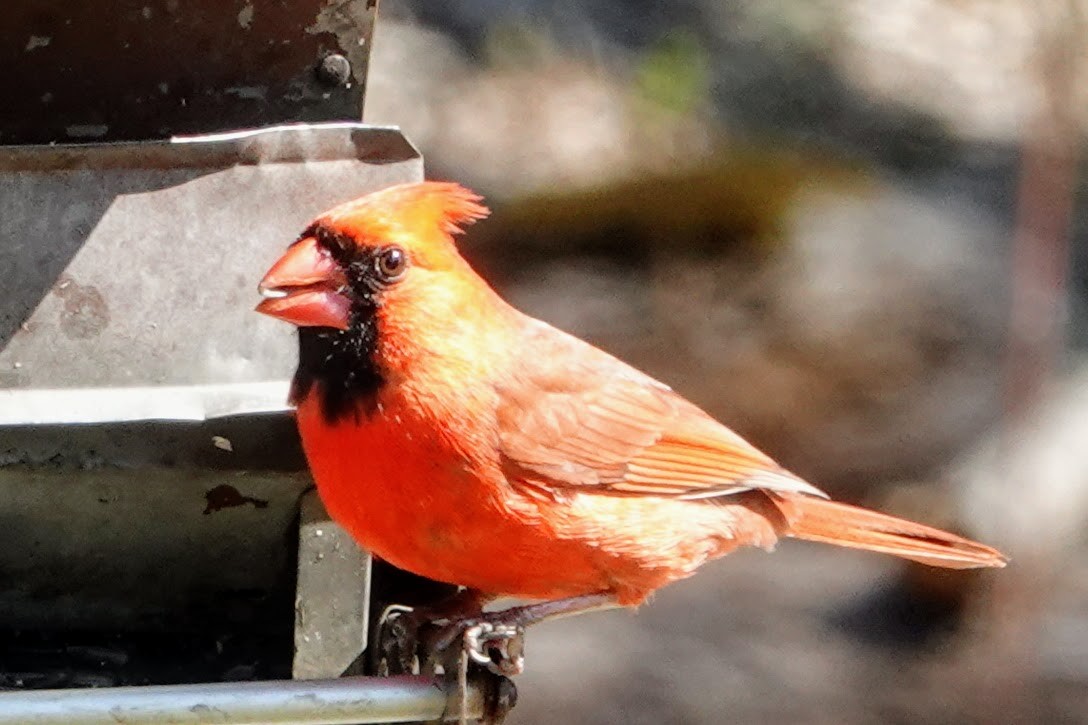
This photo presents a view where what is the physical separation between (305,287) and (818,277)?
3.84 metres

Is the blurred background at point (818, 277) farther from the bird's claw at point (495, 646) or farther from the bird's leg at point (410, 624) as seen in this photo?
the bird's claw at point (495, 646)

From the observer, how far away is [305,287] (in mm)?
2094

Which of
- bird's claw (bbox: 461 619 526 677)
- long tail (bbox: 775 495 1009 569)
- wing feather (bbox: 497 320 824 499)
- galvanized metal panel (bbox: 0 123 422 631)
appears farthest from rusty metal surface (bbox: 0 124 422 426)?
long tail (bbox: 775 495 1009 569)

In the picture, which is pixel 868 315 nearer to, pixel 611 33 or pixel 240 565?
pixel 611 33

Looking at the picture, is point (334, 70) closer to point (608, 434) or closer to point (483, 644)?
point (608, 434)

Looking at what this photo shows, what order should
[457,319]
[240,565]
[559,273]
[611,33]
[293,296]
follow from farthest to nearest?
[611,33] < [559,273] < [240,565] < [457,319] < [293,296]

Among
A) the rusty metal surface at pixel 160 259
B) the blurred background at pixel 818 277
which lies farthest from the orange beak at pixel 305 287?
the blurred background at pixel 818 277

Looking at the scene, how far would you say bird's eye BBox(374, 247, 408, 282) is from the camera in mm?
2152

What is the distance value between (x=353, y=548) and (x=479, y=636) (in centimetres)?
28

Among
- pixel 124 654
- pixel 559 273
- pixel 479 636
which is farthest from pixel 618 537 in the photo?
pixel 559 273

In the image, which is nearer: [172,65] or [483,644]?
[483,644]

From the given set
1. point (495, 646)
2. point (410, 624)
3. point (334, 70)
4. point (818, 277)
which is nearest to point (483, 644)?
point (495, 646)

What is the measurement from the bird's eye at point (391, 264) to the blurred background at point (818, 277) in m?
2.35

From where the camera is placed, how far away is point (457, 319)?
225 centimetres
